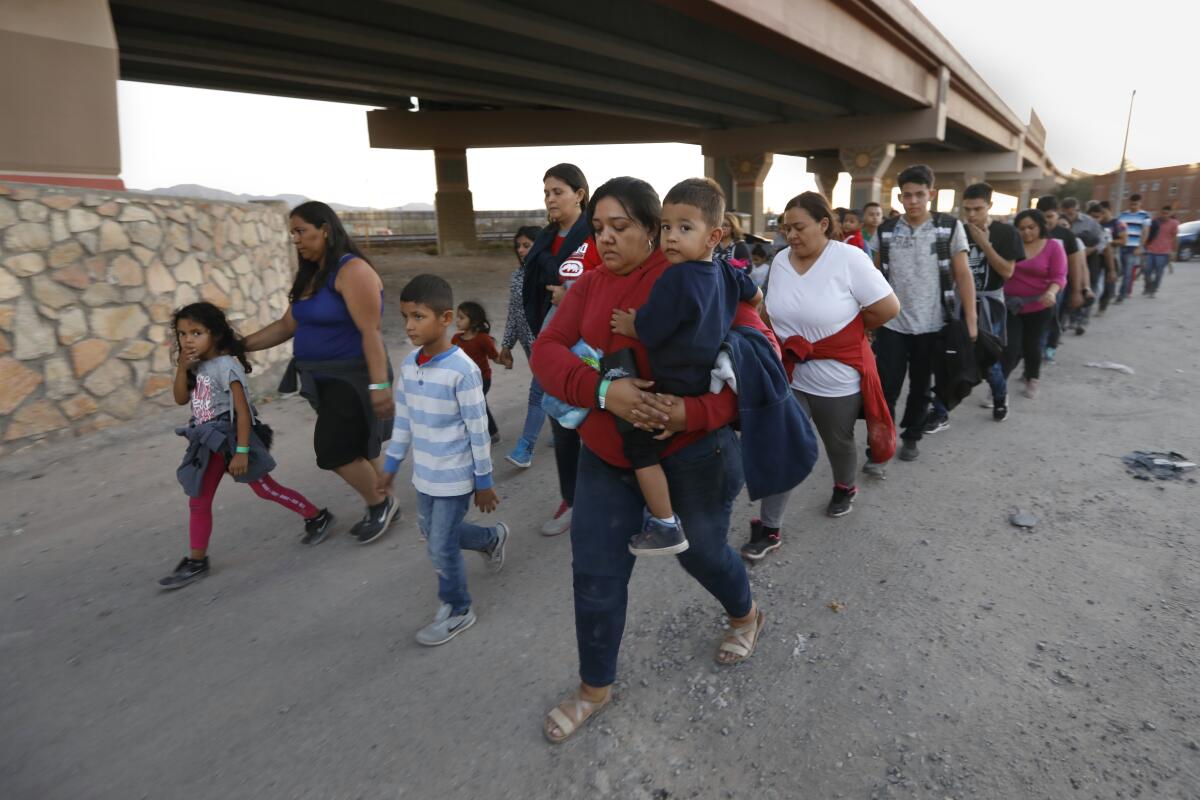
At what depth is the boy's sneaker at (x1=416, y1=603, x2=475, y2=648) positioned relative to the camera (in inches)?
111

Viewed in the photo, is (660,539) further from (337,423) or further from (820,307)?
(337,423)

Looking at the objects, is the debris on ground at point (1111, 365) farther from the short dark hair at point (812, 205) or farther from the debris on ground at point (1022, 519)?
the short dark hair at point (812, 205)

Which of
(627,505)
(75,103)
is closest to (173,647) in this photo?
(627,505)

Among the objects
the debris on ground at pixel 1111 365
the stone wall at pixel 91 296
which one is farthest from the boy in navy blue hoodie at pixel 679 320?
the debris on ground at pixel 1111 365

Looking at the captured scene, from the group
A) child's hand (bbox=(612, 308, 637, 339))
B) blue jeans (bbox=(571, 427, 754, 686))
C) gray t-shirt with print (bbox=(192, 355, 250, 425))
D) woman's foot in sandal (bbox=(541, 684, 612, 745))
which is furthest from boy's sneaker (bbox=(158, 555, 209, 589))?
child's hand (bbox=(612, 308, 637, 339))

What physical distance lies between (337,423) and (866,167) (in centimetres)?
2327

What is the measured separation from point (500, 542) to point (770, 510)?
1.39m

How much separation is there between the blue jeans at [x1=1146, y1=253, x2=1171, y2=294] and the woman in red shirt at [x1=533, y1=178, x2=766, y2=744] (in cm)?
1432

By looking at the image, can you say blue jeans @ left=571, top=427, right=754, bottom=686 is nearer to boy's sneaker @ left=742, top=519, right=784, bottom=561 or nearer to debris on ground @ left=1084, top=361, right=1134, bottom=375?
boy's sneaker @ left=742, top=519, right=784, bottom=561

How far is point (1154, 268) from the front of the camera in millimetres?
12438

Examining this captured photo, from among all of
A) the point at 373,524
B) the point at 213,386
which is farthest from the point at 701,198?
the point at 373,524

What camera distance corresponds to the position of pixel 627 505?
2.18 meters

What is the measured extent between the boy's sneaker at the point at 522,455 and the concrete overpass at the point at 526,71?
453cm

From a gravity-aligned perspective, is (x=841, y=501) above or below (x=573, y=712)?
above
